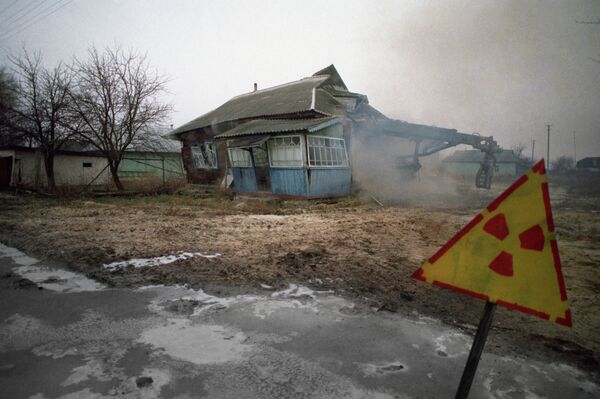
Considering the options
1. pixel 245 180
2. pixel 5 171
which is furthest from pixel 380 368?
pixel 5 171

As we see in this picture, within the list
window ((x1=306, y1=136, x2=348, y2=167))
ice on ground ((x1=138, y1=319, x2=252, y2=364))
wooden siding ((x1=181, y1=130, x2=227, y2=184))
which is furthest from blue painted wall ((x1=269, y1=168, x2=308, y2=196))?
ice on ground ((x1=138, y1=319, x2=252, y2=364))

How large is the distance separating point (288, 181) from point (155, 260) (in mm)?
8151

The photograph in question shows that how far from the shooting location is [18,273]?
4.25 meters

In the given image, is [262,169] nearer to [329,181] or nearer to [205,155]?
[329,181]

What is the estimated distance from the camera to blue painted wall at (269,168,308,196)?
1204cm

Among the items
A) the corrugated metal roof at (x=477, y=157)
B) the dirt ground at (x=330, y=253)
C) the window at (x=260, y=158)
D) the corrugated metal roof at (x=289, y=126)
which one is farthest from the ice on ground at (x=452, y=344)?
the corrugated metal roof at (x=477, y=157)

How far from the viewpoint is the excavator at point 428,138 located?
509 inches

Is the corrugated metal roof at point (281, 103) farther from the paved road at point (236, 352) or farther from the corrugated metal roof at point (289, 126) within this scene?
the paved road at point (236, 352)

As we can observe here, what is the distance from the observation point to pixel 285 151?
1243 centimetres

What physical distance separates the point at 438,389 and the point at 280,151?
36.7 ft

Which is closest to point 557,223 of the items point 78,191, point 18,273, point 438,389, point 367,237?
point 367,237

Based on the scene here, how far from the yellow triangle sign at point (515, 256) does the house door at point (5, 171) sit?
24471 millimetres

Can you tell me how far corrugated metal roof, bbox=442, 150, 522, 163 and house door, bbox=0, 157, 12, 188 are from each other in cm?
5537

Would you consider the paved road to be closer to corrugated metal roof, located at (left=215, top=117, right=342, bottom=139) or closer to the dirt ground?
the dirt ground
